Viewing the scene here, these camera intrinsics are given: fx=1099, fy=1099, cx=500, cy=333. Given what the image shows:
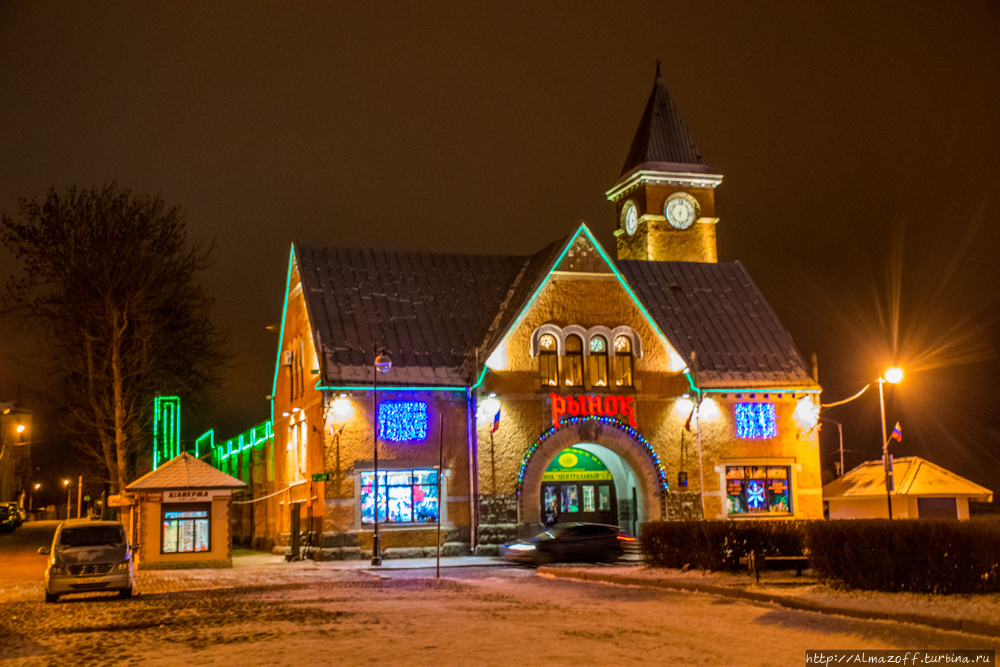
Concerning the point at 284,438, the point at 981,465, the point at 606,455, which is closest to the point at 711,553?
the point at 606,455

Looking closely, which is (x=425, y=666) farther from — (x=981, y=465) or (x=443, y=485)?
(x=981, y=465)

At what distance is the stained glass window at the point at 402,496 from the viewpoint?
3709cm

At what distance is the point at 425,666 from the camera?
12531 millimetres

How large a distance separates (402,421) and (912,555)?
70.1 feet

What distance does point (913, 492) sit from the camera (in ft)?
162

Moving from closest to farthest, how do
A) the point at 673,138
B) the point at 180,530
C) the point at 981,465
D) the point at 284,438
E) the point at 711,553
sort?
the point at 711,553 < the point at 180,530 < the point at 284,438 < the point at 673,138 < the point at 981,465

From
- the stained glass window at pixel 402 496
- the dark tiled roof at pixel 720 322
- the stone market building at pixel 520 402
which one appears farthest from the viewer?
the dark tiled roof at pixel 720 322

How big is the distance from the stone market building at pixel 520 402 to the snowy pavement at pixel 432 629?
41.4 ft

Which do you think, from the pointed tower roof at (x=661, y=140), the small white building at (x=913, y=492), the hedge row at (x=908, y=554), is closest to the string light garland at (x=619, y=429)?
the small white building at (x=913, y=492)

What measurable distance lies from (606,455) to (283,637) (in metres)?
26.2

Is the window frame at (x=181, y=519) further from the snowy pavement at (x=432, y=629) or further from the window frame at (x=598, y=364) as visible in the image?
the window frame at (x=598, y=364)

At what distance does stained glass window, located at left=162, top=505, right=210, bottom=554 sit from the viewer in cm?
3547

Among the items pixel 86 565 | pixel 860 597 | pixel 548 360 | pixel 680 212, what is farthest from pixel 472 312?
pixel 860 597

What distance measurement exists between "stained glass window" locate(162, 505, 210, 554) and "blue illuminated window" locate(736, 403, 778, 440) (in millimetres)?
19527
